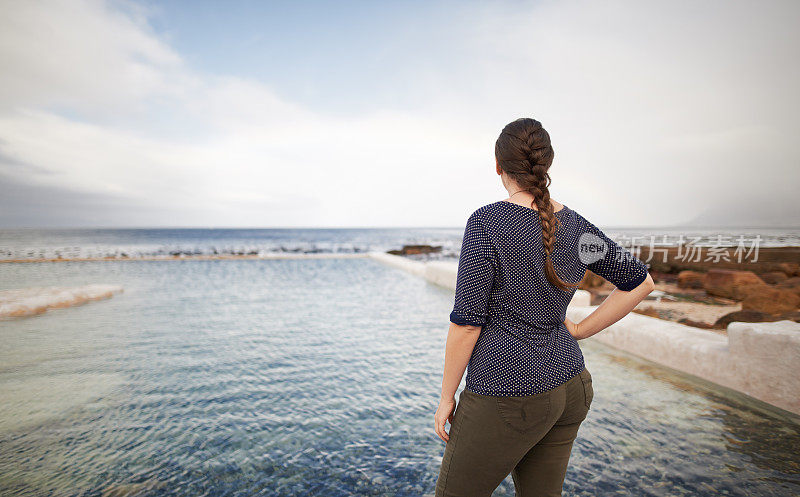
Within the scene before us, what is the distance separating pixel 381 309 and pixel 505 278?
21.6 ft

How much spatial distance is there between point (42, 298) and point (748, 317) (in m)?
11.1

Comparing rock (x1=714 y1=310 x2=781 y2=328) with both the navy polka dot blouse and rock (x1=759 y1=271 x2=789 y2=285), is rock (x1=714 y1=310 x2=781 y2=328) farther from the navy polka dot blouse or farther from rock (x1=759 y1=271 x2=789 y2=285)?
the navy polka dot blouse

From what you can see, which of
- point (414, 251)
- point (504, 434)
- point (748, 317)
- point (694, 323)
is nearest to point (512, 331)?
point (504, 434)

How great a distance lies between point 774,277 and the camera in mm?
8422

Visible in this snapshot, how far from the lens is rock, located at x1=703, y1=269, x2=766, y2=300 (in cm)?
731

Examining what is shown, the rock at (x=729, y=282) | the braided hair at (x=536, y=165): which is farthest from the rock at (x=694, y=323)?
the braided hair at (x=536, y=165)

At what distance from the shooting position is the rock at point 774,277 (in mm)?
8211

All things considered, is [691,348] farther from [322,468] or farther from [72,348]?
[72,348]

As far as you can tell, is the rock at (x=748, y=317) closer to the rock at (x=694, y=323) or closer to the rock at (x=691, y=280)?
the rock at (x=694, y=323)

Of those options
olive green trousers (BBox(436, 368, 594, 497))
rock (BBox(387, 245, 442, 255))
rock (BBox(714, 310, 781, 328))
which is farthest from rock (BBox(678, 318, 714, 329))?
rock (BBox(387, 245, 442, 255))

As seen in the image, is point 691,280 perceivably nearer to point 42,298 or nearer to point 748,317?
point 748,317

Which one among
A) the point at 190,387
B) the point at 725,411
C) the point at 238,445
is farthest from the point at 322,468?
the point at 725,411

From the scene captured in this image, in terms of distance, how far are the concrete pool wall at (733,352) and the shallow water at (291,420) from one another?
160 millimetres

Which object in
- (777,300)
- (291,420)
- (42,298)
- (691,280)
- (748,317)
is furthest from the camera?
(691,280)
